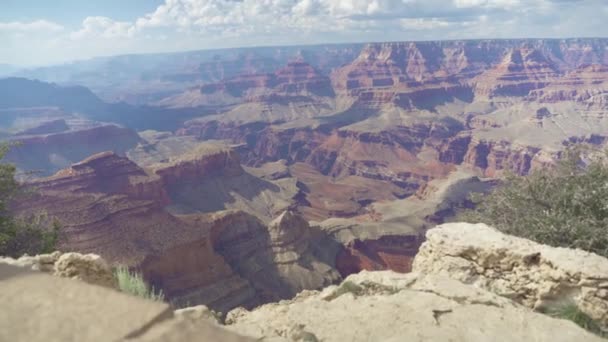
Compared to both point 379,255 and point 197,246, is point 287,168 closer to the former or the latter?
point 379,255

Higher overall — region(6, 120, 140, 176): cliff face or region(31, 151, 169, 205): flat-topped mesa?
region(31, 151, 169, 205): flat-topped mesa

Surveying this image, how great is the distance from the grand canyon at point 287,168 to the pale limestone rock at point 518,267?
7.32m

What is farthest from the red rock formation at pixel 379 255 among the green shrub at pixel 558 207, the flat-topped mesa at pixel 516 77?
the flat-topped mesa at pixel 516 77

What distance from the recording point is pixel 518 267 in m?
7.23

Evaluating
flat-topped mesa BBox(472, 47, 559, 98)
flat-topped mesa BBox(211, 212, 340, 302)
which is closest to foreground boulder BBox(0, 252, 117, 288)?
flat-topped mesa BBox(211, 212, 340, 302)

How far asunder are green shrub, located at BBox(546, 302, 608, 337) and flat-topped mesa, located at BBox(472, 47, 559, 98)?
180675 millimetres

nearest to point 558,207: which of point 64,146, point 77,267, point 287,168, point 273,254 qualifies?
point 77,267

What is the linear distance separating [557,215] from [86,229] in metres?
33.9

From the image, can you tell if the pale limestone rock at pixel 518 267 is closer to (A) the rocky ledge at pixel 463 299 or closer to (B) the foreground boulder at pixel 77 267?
(A) the rocky ledge at pixel 463 299

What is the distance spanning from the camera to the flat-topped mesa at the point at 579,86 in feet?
473

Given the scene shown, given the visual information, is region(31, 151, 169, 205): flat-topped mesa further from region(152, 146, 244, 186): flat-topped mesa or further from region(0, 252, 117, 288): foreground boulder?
region(0, 252, 117, 288): foreground boulder

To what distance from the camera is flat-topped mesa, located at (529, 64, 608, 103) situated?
14412cm

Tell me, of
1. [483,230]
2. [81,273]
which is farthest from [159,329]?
[483,230]

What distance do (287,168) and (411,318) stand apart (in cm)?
8835
